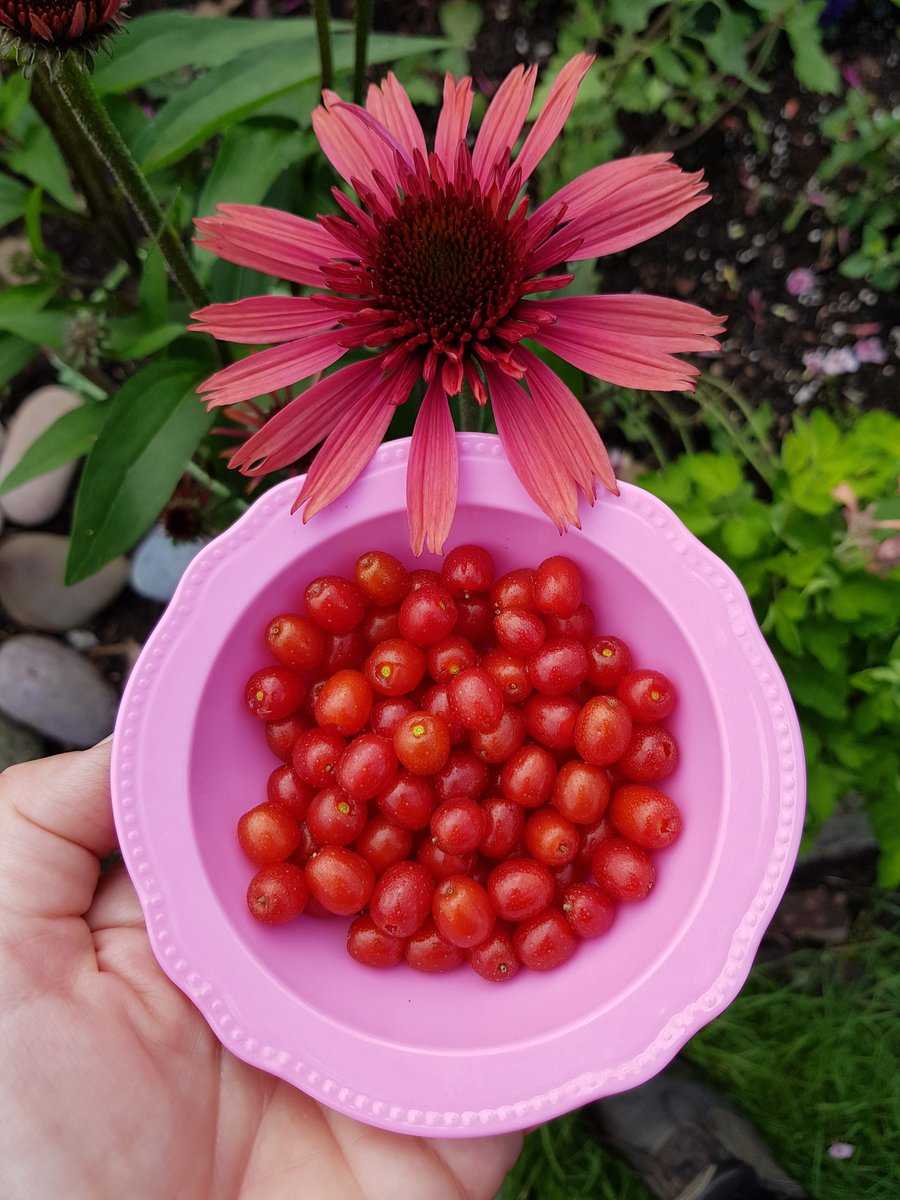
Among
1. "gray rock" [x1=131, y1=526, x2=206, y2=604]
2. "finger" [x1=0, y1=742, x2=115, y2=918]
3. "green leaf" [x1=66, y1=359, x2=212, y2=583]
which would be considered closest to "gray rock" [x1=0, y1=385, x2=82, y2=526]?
"gray rock" [x1=131, y1=526, x2=206, y2=604]

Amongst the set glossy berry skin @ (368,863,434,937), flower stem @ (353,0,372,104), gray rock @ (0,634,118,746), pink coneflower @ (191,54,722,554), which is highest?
flower stem @ (353,0,372,104)

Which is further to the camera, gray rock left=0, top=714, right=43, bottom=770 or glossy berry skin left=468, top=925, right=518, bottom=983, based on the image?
gray rock left=0, top=714, right=43, bottom=770

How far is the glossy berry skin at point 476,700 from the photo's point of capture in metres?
0.87

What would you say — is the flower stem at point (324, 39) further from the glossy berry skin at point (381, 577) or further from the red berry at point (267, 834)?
the red berry at point (267, 834)

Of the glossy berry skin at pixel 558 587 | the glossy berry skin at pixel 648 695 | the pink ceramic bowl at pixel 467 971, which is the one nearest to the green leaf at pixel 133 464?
the pink ceramic bowl at pixel 467 971

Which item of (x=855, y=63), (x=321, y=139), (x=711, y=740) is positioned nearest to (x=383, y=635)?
(x=711, y=740)

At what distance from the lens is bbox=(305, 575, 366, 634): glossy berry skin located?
90 cm

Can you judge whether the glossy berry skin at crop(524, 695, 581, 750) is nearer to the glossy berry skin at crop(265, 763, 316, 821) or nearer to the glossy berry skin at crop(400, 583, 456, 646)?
the glossy berry skin at crop(400, 583, 456, 646)

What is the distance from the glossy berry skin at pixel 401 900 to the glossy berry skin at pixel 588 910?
0.13 m

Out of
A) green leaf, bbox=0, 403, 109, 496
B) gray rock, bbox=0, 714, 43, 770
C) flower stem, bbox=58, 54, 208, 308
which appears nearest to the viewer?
flower stem, bbox=58, 54, 208, 308

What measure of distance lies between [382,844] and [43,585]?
870 mm

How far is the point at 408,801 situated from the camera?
0.90m

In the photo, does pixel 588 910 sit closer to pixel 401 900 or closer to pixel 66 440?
pixel 401 900

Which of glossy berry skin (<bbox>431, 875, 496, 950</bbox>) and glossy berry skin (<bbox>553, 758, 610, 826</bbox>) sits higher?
glossy berry skin (<bbox>553, 758, 610, 826</bbox>)
